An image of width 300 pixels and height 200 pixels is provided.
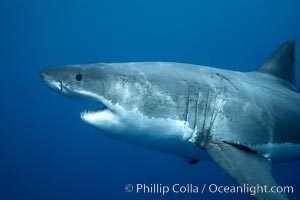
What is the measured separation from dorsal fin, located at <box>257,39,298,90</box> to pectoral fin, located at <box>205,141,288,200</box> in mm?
2326

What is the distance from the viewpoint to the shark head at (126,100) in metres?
3.04

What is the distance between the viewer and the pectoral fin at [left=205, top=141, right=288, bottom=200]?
284 cm

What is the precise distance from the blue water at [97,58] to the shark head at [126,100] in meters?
18.4

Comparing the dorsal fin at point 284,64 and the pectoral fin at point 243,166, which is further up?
the dorsal fin at point 284,64

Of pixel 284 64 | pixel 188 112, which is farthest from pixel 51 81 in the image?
pixel 284 64

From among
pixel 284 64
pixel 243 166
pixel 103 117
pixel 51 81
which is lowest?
pixel 243 166

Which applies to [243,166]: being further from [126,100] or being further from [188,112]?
[126,100]

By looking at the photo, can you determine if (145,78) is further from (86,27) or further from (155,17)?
(155,17)

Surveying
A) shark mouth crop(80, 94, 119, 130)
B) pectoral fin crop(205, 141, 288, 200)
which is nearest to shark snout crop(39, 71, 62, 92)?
shark mouth crop(80, 94, 119, 130)

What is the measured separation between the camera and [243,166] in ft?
10.0

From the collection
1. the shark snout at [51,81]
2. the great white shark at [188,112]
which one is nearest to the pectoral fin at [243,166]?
the great white shark at [188,112]

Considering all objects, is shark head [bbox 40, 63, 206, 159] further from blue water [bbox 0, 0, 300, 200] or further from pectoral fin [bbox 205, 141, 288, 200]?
blue water [bbox 0, 0, 300, 200]

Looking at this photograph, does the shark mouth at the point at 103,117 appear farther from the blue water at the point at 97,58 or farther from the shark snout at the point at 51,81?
the blue water at the point at 97,58

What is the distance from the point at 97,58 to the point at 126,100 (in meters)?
36.3
